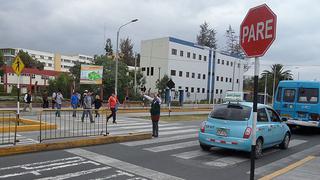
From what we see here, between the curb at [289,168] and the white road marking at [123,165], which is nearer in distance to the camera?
the white road marking at [123,165]

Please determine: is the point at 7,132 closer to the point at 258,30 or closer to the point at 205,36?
the point at 258,30

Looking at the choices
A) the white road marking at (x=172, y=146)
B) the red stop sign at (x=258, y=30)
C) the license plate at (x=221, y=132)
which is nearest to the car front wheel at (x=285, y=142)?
the white road marking at (x=172, y=146)

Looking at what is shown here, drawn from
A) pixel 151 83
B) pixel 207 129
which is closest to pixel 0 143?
pixel 207 129

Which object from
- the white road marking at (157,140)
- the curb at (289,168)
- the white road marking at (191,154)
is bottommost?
the curb at (289,168)

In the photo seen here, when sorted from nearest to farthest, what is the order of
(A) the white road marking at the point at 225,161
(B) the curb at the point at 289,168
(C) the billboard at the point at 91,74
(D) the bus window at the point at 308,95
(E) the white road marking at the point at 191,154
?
(B) the curb at the point at 289,168
(A) the white road marking at the point at 225,161
(E) the white road marking at the point at 191,154
(D) the bus window at the point at 308,95
(C) the billboard at the point at 91,74

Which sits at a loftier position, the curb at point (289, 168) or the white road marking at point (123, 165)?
the white road marking at point (123, 165)

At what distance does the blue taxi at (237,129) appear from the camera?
1089 cm

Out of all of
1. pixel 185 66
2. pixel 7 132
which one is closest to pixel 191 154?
pixel 7 132

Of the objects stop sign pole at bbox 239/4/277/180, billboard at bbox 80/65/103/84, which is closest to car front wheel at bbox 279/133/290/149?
stop sign pole at bbox 239/4/277/180

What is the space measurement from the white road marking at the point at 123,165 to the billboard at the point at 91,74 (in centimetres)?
2793

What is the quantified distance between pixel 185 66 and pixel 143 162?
63.9m

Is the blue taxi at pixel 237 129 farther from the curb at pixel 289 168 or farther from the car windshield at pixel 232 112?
the curb at pixel 289 168

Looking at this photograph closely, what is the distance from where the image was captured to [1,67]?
75625 mm

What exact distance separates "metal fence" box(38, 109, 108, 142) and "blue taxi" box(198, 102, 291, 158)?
4.22 m
